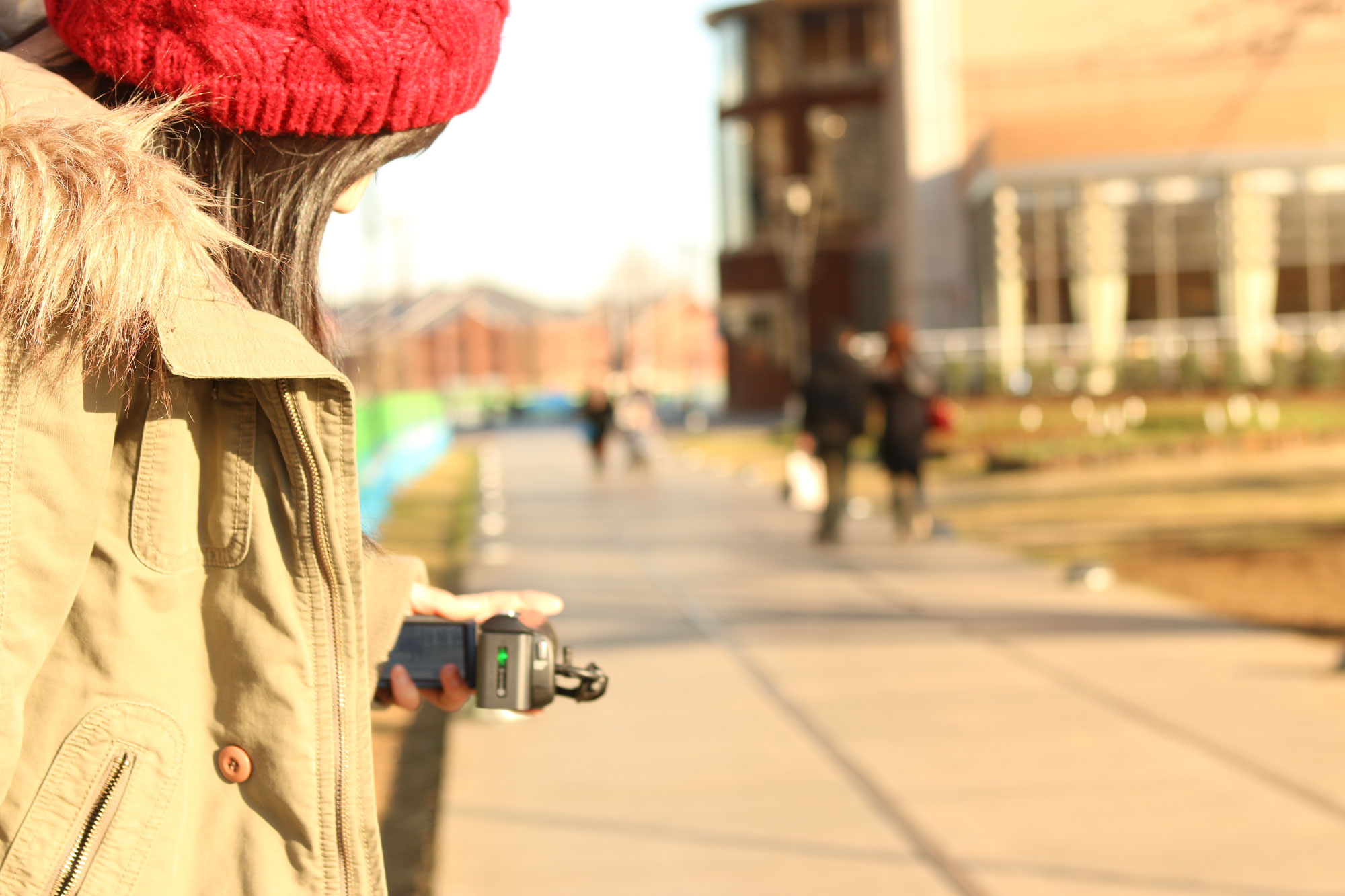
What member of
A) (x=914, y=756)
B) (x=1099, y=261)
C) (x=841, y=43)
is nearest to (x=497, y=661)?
(x=914, y=756)

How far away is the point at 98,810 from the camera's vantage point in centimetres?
142

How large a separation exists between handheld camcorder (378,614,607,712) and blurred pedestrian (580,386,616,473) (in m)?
18.4

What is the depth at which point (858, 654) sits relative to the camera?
704 cm

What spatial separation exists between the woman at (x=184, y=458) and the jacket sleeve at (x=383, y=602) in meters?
0.31

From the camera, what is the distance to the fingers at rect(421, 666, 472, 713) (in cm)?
192

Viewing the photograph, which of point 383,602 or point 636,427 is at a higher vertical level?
Answer: point 383,602

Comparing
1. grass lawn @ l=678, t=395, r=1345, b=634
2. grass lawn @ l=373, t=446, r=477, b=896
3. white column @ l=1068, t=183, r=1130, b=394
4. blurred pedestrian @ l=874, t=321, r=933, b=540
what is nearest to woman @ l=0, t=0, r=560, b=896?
grass lawn @ l=373, t=446, r=477, b=896

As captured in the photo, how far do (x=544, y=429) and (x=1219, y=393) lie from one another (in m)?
24.0

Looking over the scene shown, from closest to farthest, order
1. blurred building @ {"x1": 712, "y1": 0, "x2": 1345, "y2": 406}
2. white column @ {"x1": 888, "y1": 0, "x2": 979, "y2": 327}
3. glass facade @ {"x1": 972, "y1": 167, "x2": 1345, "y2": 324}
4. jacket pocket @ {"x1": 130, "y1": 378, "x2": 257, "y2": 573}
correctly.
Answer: jacket pocket @ {"x1": 130, "y1": 378, "x2": 257, "y2": 573} < blurred building @ {"x1": 712, "y1": 0, "x2": 1345, "y2": 406} < glass facade @ {"x1": 972, "y1": 167, "x2": 1345, "y2": 324} < white column @ {"x1": 888, "y1": 0, "x2": 979, "y2": 327}

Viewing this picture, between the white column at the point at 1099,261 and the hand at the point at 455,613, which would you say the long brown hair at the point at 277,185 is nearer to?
the hand at the point at 455,613

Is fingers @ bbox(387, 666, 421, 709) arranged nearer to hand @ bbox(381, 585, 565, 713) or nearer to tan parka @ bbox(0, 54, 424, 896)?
hand @ bbox(381, 585, 565, 713)

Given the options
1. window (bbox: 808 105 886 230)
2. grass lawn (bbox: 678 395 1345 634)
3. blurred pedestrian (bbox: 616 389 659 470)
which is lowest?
grass lawn (bbox: 678 395 1345 634)

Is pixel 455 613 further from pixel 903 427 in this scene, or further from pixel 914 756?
pixel 903 427

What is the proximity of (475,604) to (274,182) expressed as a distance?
0.65m
